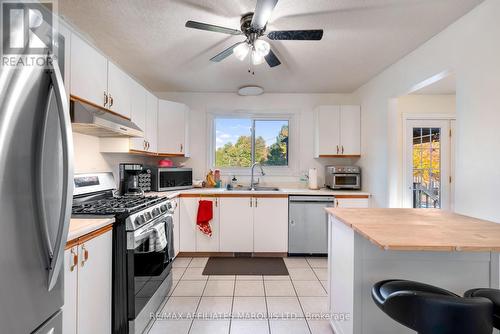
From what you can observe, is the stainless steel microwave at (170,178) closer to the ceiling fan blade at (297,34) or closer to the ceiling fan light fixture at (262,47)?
the ceiling fan light fixture at (262,47)

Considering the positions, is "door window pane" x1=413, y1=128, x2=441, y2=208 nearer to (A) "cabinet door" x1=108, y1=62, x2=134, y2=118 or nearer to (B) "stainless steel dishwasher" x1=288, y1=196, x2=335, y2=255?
(B) "stainless steel dishwasher" x1=288, y1=196, x2=335, y2=255

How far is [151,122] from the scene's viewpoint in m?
3.06

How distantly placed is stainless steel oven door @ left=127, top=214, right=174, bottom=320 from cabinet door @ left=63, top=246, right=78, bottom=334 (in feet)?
1.18

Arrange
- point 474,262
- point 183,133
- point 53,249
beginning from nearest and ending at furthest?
point 53,249, point 474,262, point 183,133

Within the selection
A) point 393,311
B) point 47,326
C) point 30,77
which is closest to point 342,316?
point 393,311

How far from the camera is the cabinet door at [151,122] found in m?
2.97

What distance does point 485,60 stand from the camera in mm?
1638

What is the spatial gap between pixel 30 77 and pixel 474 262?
2.16 m

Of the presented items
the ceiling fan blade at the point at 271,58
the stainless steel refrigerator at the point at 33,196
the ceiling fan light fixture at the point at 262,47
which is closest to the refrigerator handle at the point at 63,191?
the stainless steel refrigerator at the point at 33,196

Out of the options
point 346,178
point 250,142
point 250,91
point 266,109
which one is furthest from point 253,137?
point 346,178

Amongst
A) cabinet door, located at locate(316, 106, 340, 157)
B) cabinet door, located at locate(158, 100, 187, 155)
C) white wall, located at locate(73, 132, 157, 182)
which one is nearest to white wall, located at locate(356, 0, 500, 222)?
cabinet door, located at locate(316, 106, 340, 157)

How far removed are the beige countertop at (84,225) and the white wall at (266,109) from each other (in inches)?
90.7

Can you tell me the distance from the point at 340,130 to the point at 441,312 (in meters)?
2.94

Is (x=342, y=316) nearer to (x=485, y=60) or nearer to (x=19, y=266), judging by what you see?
(x=19, y=266)
